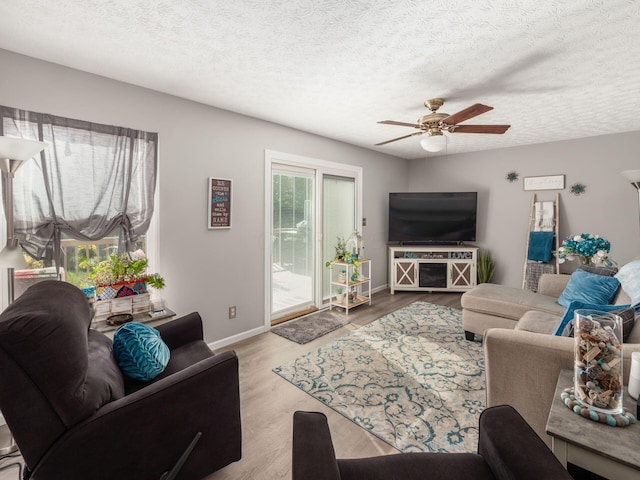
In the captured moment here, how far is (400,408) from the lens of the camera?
87.5 inches

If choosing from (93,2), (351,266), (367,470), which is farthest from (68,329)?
(351,266)

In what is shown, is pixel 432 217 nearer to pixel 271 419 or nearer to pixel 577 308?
pixel 577 308

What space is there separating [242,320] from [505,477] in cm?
283

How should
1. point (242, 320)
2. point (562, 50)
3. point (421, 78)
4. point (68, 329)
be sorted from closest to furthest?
point (68, 329) < point (562, 50) < point (421, 78) < point (242, 320)

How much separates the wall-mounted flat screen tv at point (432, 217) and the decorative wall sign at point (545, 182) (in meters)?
0.78

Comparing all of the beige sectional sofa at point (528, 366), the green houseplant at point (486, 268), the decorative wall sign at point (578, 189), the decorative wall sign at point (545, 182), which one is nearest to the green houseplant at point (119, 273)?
the beige sectional sofa at point (528, 366)

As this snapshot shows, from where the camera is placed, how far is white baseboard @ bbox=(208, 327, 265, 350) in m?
3.19

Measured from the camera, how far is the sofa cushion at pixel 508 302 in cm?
296

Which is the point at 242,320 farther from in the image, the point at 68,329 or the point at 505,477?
the point at 505,477

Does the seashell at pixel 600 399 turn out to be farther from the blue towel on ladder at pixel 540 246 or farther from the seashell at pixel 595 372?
the blue towel on ladder at pixel 540 246

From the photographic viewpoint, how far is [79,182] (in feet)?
7.59

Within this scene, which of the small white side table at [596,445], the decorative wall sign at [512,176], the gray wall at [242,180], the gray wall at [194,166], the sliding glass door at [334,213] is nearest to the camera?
the small white side table at [596,445]

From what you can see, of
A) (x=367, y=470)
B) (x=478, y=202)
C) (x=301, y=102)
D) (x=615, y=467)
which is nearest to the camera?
(x=615, y=467)

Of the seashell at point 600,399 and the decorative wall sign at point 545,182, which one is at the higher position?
the decorative wall sign at point 545,182
